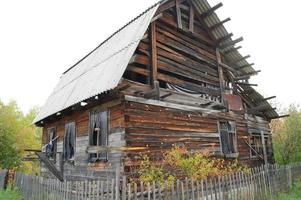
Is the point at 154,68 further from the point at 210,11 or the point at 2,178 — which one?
the point at 2,178

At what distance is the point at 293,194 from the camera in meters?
11.0

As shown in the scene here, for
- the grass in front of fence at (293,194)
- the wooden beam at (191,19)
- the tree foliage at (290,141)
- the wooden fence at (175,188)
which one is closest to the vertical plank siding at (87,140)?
the wooden fence at (175,188)

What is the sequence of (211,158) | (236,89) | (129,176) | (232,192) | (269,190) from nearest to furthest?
(232,192)
(129,176)
(269,190)
(211,158)
(236,89)

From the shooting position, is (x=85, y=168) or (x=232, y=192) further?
(x=85, y=168)

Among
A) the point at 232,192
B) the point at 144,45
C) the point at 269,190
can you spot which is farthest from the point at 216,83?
the point at 232,192

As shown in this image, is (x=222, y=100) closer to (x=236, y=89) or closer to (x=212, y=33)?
(x=236, y=89)

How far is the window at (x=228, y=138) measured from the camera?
13.8 metres

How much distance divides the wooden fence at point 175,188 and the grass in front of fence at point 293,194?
21 centimetres

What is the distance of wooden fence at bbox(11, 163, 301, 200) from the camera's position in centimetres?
678

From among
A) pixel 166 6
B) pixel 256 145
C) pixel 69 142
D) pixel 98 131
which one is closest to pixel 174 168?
pixel 98 131

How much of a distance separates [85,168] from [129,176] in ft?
9.87

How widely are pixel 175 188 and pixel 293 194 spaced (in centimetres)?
642

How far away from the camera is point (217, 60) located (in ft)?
49.1

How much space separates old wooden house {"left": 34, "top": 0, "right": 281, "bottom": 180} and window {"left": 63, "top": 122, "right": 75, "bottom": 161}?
5 centimetres
